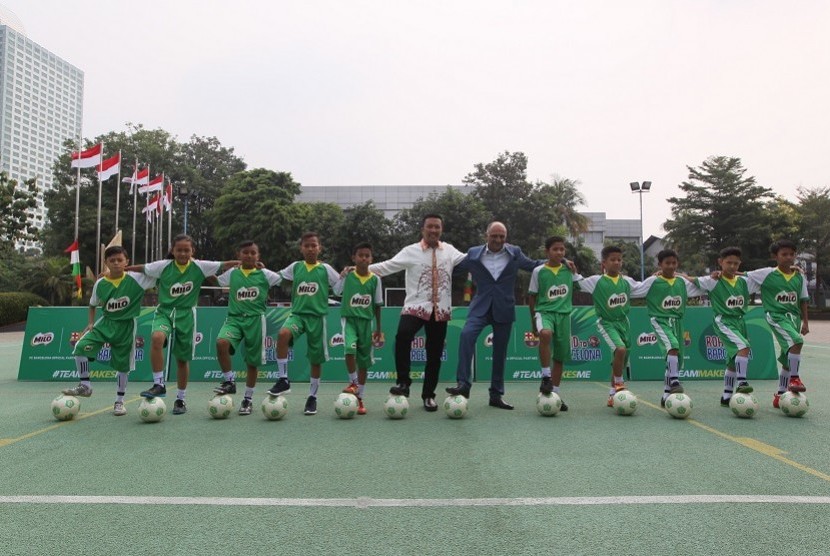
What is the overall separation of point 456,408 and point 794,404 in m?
3.53

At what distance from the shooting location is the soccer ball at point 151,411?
5684mm

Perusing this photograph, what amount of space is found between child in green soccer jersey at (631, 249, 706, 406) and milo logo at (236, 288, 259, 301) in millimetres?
4432

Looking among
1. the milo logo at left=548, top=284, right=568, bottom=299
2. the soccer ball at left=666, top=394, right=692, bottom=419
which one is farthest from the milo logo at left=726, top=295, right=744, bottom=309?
the milo logo at left=548, top=284, right=568, bottom=299

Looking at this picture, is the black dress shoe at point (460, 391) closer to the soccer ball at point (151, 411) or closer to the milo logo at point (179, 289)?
the soccer ball at point (151, 411)

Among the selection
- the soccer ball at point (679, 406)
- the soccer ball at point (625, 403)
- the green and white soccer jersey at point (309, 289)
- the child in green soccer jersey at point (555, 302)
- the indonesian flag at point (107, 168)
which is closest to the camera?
the soccer ball at point (679, 406)

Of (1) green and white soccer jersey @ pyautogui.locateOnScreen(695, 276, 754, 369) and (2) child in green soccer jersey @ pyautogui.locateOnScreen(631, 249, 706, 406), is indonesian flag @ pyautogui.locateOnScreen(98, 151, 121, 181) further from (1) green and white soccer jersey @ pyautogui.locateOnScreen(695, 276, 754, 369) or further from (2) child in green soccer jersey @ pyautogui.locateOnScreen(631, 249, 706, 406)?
(1) green and white soccer jersey @ pyautogui.locateOnScreen(695, 276, 754, 369)

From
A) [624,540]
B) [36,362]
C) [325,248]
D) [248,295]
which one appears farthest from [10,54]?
[624,540]

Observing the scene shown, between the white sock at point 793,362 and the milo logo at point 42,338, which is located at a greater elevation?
the white sock at point 793,362

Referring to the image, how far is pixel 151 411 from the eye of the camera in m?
5.69

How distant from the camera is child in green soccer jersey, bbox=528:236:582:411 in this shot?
6480 mm

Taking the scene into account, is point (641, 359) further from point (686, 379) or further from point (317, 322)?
point (317, 322)

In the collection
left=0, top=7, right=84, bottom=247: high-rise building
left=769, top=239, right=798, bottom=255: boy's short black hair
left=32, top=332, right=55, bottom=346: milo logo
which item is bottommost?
left=32, top=332, right=55, bottom=346: milo logo

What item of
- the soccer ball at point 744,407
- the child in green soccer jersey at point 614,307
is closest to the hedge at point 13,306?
the child in green soccer jersey at point 614,307

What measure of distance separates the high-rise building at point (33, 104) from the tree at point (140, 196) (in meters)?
21.8
